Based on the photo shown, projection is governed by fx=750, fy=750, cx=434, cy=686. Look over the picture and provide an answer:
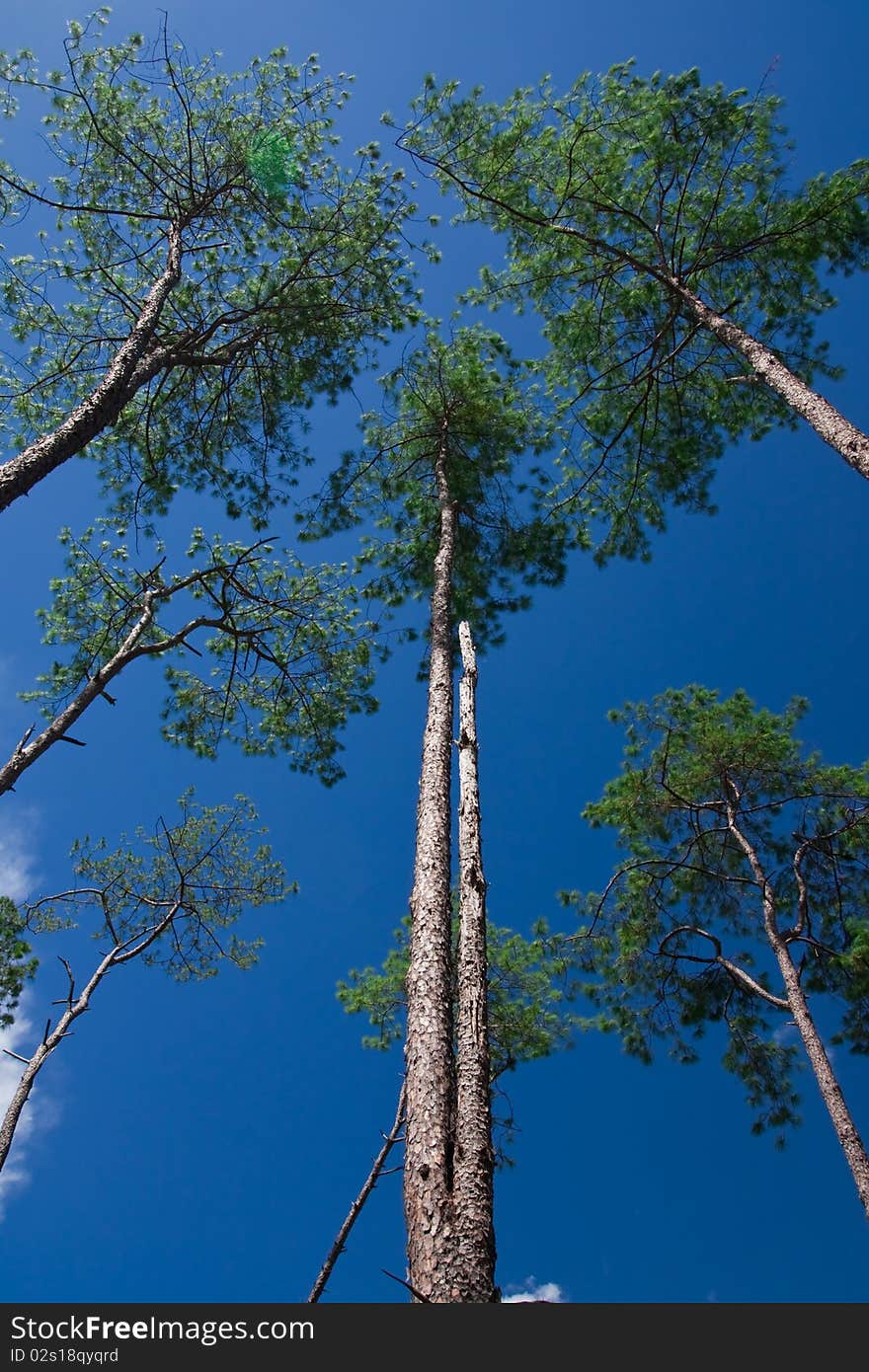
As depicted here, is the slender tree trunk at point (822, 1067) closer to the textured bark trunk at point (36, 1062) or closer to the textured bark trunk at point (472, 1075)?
the textured bark trunk at point (472, 1075)

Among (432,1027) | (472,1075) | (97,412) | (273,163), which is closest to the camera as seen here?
(472,1075)

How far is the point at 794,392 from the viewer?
6.87 m

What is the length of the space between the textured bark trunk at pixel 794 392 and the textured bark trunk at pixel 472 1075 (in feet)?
12.9

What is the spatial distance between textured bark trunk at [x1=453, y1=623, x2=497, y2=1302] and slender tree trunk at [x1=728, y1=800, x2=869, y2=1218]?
5.24 m

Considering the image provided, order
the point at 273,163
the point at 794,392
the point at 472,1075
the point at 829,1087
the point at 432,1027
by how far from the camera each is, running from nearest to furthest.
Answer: the point at 472,1075 → the point at 432,1027 → the point at 794,392 → the point at 829,1087 → the point at 273,163

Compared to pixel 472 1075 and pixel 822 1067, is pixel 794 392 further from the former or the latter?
pixel 822 1067

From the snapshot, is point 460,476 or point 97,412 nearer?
point 97,412

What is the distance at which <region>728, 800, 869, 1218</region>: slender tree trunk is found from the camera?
749 centimetres

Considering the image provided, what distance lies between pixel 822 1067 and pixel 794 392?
275 inches

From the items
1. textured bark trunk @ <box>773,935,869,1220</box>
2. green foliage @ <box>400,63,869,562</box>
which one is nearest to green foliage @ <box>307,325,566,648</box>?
green foliage @ <box>400,63,869,562</box>

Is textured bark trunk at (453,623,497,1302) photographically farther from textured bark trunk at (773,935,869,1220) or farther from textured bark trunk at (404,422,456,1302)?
textured bark trunk at (773,935,869,1220)

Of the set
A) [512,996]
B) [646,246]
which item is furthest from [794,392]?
[512,996]

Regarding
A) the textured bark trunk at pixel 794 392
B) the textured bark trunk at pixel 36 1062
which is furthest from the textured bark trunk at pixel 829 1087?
the textured bark trunk at pixel 36 1062
